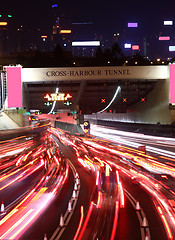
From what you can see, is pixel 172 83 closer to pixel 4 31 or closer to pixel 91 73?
pixel 91 73

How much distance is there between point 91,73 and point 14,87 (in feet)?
26.9

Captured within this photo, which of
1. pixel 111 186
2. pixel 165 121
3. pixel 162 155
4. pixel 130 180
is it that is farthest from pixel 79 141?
pixel 111 186

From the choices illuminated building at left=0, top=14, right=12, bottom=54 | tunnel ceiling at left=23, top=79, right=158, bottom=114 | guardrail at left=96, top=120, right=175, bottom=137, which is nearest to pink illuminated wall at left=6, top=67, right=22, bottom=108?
tunnel ceiling at left=23, top=79, right=158, bottom=114

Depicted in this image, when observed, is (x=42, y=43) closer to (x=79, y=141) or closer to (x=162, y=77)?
(x=79, y=141)

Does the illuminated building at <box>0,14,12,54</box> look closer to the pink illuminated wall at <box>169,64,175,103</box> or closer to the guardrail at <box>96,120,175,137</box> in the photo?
the guardrail at <box>96,120,175,137</box>

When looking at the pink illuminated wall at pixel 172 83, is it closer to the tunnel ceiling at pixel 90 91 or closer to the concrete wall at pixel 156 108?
the concrete wall at pixel 156 108

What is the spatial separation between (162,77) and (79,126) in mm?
21068

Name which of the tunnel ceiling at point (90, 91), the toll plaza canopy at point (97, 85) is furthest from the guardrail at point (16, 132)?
the tunnel ceiling at point (90, 91)

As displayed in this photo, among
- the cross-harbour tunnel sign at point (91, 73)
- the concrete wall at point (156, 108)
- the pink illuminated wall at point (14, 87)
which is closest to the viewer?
the pink illuminated wall at point (14, 87)

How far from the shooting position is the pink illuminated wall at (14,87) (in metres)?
36.5

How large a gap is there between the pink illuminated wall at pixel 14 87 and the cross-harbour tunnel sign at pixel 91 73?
38.0 inches

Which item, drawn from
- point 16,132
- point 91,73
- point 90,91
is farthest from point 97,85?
point 16,132

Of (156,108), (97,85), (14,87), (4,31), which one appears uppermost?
(4,31)

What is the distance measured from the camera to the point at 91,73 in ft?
125
